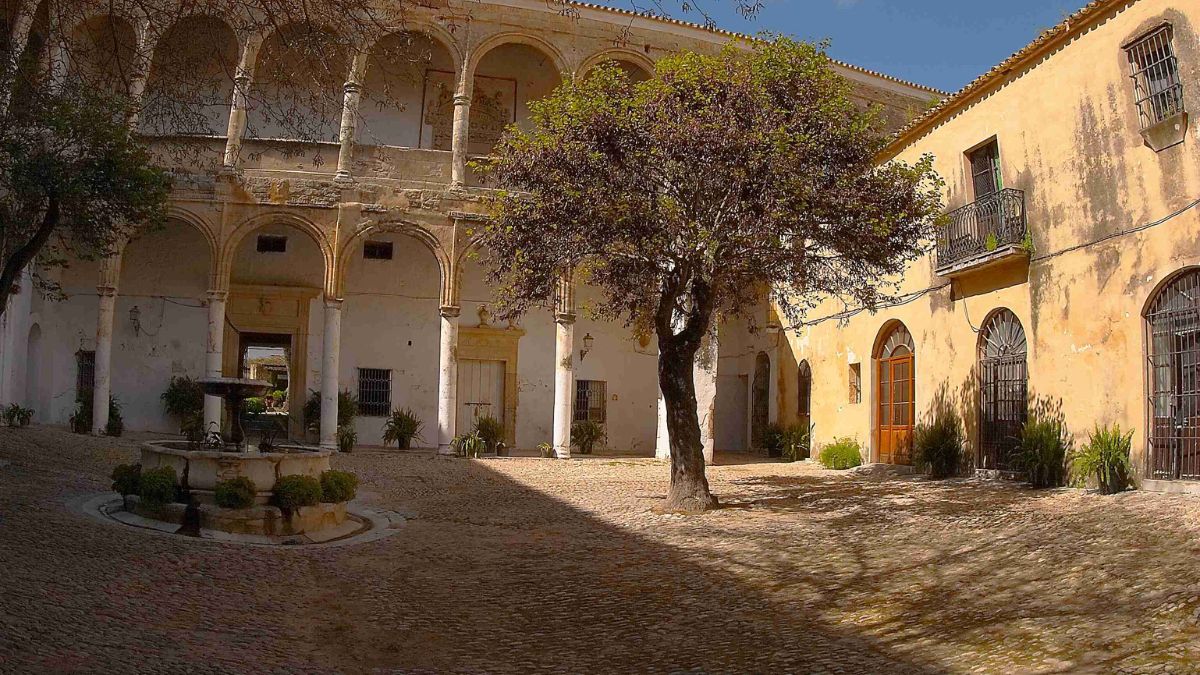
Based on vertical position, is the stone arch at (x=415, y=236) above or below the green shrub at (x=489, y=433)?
above

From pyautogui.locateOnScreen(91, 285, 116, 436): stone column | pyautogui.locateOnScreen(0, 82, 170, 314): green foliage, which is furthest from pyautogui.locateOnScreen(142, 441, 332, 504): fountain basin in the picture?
pyautogui.locateOnScreen(91, 285, 116, 436): stone column

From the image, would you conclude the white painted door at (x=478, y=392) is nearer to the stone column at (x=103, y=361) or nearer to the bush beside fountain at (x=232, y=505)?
the stone column at (x=103, y=361)

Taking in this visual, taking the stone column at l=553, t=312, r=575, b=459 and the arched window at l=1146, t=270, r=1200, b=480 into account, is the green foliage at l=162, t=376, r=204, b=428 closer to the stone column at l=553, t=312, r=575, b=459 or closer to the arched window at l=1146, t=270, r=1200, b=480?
the stone column at l=553, t=312, r=575, b=459

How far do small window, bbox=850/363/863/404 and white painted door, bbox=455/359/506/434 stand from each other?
7842mm

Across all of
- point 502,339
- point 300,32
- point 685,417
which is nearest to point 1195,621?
point 685,417

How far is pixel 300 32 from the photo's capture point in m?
7.35

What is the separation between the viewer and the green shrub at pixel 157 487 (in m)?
8.95

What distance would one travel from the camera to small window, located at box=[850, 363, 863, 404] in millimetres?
17062


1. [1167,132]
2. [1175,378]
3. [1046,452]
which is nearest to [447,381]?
[1046,452]

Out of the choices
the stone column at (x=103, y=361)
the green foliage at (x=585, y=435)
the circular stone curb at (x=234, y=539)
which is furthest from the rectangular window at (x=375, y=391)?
the circular stone curb at (x=234, y=539)

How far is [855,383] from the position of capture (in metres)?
17.3

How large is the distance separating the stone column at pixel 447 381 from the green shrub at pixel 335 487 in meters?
7.79

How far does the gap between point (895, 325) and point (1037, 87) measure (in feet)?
15.4

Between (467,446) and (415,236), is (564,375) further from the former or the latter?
(415,236)
